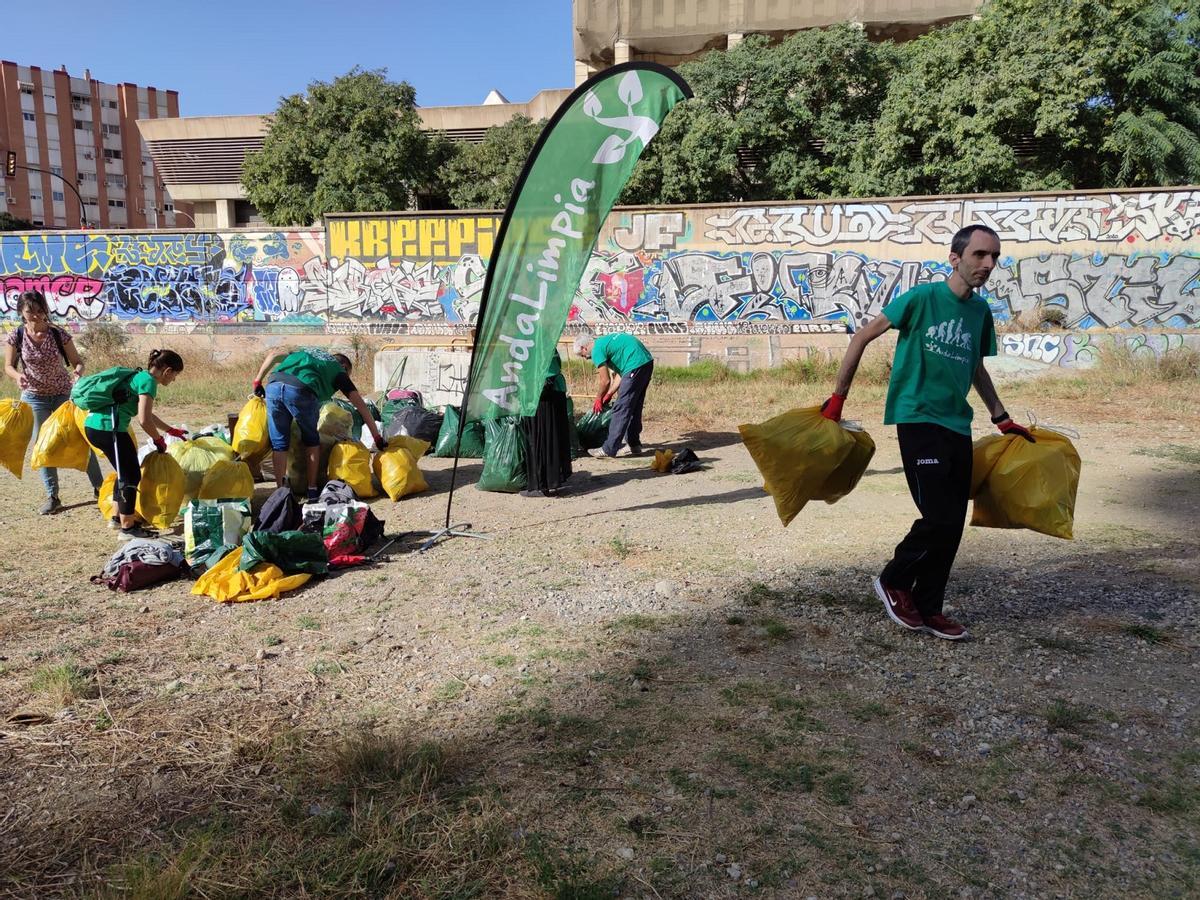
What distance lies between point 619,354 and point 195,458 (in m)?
4.16

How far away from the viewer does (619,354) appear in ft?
28.1

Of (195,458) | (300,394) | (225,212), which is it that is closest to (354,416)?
(300,394)

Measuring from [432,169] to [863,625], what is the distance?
94.4 feet

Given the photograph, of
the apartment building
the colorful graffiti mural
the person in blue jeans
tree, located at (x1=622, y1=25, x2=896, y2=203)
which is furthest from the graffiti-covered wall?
the apartment building

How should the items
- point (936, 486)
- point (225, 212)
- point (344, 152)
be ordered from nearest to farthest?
point (936, 486)
point (344, 152)
point (225, 212)

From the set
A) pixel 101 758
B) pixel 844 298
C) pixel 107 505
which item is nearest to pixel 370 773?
pixel 101 758

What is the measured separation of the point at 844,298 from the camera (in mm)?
15453

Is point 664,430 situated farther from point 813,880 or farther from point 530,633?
point 813,880

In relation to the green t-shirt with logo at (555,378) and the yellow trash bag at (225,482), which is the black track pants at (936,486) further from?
the yellow trash bag at (225,482)

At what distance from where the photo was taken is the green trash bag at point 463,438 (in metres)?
8.67

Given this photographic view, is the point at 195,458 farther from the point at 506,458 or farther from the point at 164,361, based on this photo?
the point at 506,458

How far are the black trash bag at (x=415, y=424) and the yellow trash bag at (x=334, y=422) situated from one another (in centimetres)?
133

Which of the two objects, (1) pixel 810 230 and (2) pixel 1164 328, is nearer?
(2) pixel 1164 328

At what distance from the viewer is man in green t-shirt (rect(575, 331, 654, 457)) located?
8500 mm
